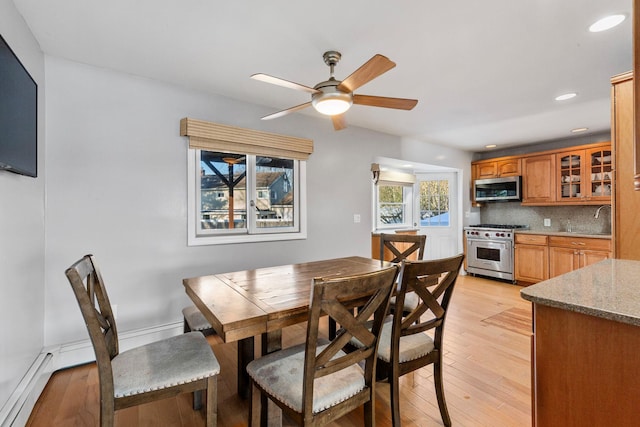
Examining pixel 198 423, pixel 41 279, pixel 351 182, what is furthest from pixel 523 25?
pixel 41 279

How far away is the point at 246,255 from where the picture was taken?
9.96 ft

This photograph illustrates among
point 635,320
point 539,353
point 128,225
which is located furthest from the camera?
point 128,225

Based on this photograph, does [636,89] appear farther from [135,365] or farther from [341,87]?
[135,365]

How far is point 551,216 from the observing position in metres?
4.87

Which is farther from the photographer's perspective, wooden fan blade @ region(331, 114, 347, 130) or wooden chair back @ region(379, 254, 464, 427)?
wooden fan blade @ region(331, 114, 347, 130)

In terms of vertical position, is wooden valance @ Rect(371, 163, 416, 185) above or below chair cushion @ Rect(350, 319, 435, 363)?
above

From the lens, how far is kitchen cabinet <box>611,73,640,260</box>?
1.86 metres

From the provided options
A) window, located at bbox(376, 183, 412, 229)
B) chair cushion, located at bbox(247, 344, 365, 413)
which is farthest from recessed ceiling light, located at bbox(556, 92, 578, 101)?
chair cushion, located at bbox(247, 344, 365, 413)

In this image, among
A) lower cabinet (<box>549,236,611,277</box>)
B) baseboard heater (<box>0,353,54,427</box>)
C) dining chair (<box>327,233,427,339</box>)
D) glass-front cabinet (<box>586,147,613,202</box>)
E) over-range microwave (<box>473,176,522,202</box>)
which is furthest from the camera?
over-range microwave (<box>473,176,522,202</box>)

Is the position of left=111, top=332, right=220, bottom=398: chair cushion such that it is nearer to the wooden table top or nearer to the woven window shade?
the wooden table top

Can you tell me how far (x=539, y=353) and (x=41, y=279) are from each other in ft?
9.70

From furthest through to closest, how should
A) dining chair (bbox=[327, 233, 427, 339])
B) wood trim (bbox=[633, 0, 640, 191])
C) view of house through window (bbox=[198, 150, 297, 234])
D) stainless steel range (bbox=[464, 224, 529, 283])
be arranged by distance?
stainless steel range (bbox=[464, 224, 529, 283])
view of house through window (bbox=[198, 150, 297, 234])
dining chair (bbox=[327, 233, 427, 339])
wood trim (bbox=[633, 0, 640, 191])

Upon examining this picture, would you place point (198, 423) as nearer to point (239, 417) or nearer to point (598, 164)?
point (239, 417)

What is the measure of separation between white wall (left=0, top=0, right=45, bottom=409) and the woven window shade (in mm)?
1021
